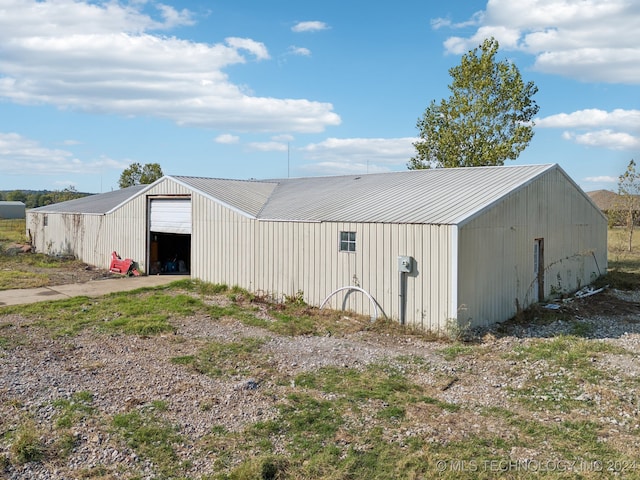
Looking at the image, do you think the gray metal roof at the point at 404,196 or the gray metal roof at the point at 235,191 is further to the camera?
the gray metal roof at the point at 235,191

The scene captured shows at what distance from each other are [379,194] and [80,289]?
10036 mm

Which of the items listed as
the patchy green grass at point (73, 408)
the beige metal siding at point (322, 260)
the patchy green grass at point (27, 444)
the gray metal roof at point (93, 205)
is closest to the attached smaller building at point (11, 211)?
the gray metal roof at point (93, 205)

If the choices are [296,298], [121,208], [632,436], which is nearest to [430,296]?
[296,298]

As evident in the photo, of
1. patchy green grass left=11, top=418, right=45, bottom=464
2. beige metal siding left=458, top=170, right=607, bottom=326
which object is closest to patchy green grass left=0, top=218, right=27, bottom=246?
patchy green grass left=11, top=418, right=45, bottom=464

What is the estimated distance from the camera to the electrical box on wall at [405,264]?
11.5 metres

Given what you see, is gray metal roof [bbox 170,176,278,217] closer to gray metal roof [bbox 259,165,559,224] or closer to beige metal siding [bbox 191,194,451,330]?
beige metal siding [bbox 191,194,451,330]

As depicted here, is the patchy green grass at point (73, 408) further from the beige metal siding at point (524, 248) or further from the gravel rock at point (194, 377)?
the beige metal siding at point (524, 248)

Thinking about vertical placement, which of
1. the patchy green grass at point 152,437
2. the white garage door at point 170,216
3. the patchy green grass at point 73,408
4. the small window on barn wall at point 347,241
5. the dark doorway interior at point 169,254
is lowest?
the patchy green grass at point 152,437

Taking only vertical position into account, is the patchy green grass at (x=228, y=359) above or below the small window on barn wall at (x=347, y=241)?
below

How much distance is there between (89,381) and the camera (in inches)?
311

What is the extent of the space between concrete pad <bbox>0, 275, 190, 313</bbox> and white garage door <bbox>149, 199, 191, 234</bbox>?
190 cm

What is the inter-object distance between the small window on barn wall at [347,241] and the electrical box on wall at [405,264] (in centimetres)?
158

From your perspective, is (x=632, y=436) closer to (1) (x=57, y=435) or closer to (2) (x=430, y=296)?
(2) (x=430, y=296)

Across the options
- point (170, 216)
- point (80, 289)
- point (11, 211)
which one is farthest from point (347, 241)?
point (11, 211)
